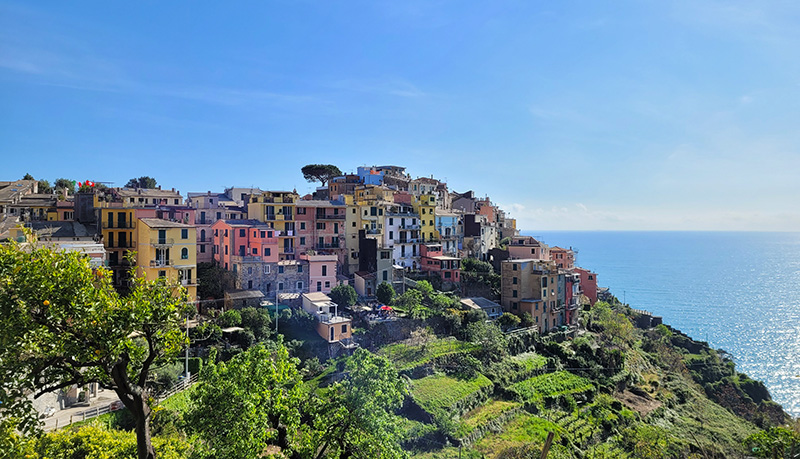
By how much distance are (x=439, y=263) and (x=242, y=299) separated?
71.1ft

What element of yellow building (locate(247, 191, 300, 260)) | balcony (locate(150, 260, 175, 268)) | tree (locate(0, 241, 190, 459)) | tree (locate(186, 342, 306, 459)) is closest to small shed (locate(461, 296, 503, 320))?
yellow building (locate(247, 191, 300, 260))

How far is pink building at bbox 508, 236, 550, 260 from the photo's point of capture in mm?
50656

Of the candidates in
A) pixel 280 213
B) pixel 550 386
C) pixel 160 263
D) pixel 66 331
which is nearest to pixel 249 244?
pixel 280 213

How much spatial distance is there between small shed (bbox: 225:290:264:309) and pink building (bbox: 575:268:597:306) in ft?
133

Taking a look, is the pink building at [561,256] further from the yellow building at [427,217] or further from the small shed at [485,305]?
the small shed at [485,305]

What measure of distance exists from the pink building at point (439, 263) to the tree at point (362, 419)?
112ft

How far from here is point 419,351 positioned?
33.5 meters

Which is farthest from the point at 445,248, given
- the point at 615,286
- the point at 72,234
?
the point at 615,286

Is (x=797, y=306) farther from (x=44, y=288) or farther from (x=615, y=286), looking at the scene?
(x=44, y=288)

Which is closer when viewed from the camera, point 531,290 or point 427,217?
point 531,290

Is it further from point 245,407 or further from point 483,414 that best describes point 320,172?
point 245,407

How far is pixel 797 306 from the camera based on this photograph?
9188 cm

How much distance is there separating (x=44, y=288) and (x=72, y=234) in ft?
95.5

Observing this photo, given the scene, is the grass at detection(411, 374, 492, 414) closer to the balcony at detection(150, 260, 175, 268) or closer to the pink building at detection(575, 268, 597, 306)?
the balcony at detection(150, 260, 175, 268)
